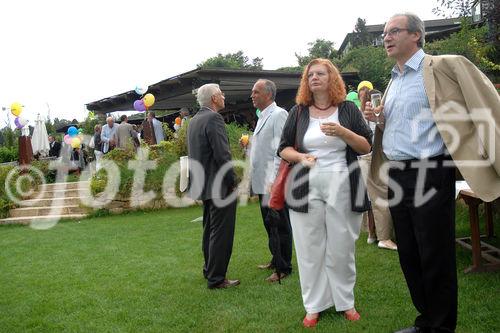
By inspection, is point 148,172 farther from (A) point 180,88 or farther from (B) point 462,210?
(B) point 462,210

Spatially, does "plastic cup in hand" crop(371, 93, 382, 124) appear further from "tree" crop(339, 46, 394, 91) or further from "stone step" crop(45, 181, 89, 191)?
"tree" crop(339, 46, 394, 91)

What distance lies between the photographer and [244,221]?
7.91 metres

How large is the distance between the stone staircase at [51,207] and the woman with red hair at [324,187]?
317 inches

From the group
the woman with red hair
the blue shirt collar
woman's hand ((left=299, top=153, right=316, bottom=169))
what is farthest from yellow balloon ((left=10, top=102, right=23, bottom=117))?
the blue shirt collar

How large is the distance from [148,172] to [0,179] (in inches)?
148

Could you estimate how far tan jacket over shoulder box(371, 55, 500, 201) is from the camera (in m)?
2.61

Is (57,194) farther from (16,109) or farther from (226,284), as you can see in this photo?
(226,284)

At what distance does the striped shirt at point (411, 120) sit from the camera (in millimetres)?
2816

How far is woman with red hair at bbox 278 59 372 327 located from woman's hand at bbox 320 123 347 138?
11 centimetres

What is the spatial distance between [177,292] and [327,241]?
180 centimetres

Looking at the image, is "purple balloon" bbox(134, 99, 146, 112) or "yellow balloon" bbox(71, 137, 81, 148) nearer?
"purple balloon" bbox(134, 99, 146, 112)

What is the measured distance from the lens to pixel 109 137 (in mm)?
12656

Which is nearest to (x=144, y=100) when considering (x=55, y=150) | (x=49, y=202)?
(x=49, y=202)

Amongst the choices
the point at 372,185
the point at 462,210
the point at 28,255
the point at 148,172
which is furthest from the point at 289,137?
the point at 148,172
